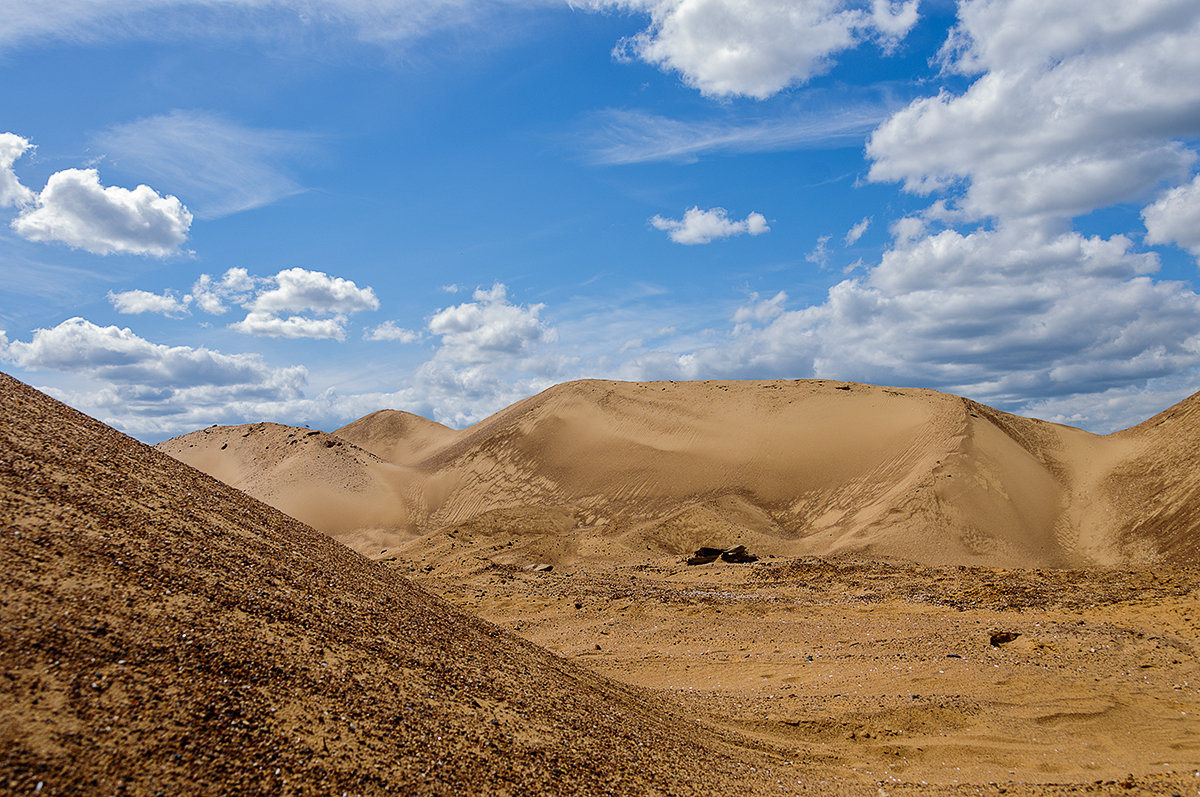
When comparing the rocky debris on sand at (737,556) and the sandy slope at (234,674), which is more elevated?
the sandy slope at (234,674)

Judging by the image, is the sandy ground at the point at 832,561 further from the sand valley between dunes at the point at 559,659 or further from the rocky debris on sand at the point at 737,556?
the rocky debris on sand at the point at 737,556

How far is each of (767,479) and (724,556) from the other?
10.2m

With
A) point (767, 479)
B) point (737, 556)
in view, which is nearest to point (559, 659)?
point (737, 556)

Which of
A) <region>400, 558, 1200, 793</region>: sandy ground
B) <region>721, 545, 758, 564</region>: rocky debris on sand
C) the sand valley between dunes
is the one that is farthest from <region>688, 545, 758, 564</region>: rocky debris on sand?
<region>400, 558, 1200, 793</region>: sandy ground

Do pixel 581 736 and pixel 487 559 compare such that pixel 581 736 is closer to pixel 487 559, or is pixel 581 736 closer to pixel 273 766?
pixel 273 766

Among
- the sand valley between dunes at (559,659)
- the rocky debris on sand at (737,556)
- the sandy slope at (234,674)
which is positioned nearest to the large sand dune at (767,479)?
the sand valley between dunes at (559,659)

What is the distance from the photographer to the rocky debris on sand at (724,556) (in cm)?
2233

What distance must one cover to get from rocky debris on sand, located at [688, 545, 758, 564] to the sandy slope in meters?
15.9

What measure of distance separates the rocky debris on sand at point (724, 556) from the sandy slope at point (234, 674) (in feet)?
52.1

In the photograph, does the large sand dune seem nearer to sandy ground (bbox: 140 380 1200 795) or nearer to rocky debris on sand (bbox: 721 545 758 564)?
sandy ground (bbox: 140 380 1200 795)

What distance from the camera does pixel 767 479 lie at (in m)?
32.0

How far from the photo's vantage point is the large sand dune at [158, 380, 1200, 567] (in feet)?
78.7

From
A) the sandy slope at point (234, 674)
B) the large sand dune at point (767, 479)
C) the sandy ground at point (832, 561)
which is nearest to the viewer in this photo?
the sandy slope at point (234, 674)

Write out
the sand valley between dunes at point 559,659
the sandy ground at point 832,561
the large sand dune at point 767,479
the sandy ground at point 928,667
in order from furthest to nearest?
the large sand dune at point 767,479
the sandy ground at point 832,561
the sandy ground at point 928,667
the sand valley between dunes at point 559,659
